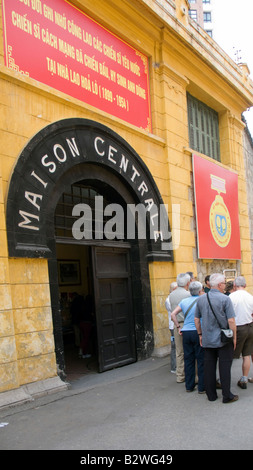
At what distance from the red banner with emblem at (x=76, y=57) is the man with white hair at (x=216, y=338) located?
→ 14.4ft

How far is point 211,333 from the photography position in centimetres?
521

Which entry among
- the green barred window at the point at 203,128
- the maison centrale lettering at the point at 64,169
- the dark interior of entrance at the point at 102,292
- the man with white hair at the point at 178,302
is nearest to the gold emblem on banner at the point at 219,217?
the green barred window at the point at 203,128

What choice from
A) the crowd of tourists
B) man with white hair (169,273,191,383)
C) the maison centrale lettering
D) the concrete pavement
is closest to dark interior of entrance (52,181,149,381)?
the maison centrale lettering

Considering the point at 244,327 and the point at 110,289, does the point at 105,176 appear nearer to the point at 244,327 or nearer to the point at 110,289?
the point at 110,289

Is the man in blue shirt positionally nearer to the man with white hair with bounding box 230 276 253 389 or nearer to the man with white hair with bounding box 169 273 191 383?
the man with white hair with bounding box 169 273 191 383

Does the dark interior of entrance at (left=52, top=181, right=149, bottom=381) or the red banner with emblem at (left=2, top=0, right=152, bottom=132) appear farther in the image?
the dark interior of entrance at (left=52, top=181, right=149, bottom=381)

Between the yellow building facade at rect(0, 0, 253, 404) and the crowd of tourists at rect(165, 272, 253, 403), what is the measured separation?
168 cm

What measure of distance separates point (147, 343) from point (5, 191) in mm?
4426

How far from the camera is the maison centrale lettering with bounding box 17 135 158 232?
6.16 metres

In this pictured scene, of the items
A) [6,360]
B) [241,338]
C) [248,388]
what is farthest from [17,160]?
[248,388]

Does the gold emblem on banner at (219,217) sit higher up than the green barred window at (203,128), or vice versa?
the green barred window at (203,128)

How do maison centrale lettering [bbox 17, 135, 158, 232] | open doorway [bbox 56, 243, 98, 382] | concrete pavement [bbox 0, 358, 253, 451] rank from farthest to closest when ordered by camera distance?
open doorway [bbox 56, 243, 98, 382] → maison centrale lettering [bbox 17, 135, 158, 232] → concrete pavement [bbox 0, 358, 253, 451]

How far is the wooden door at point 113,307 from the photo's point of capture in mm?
7734

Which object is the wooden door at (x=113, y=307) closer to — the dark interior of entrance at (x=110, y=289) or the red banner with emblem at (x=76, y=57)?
the dark interior of entrance at (x=110, y=289)
